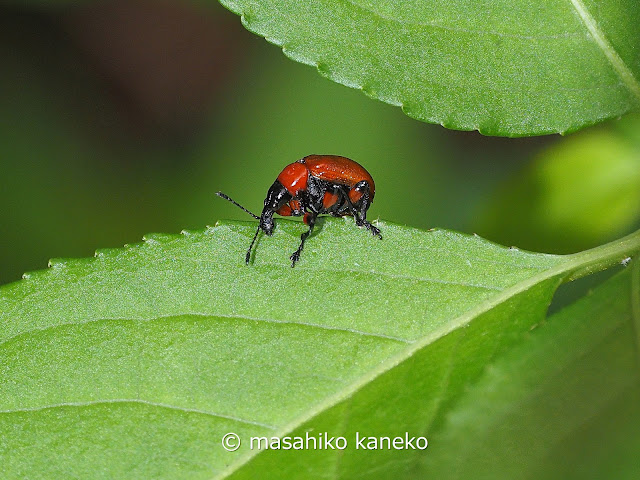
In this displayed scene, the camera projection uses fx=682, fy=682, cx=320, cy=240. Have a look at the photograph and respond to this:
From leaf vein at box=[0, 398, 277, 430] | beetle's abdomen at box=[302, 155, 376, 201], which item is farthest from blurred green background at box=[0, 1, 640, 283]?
leaf vein at box=[0, 398, 277, 430]

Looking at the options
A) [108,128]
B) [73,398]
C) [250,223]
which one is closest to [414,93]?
[250,223]

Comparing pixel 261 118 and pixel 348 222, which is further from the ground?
pixel 261 118

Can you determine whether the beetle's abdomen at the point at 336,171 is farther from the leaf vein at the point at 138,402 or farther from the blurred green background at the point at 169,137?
the leaf vein at the point at 138,402

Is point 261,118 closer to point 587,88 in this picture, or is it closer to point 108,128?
point 108,128

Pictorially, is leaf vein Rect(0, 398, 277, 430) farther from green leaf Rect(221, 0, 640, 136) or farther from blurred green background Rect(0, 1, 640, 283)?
blurred green background Rect(0, 1, 640, 283)

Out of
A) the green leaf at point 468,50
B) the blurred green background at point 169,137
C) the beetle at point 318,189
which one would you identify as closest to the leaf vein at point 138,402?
the green leaf at point 468,50

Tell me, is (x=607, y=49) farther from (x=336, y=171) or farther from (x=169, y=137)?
(x=169, y=137)
